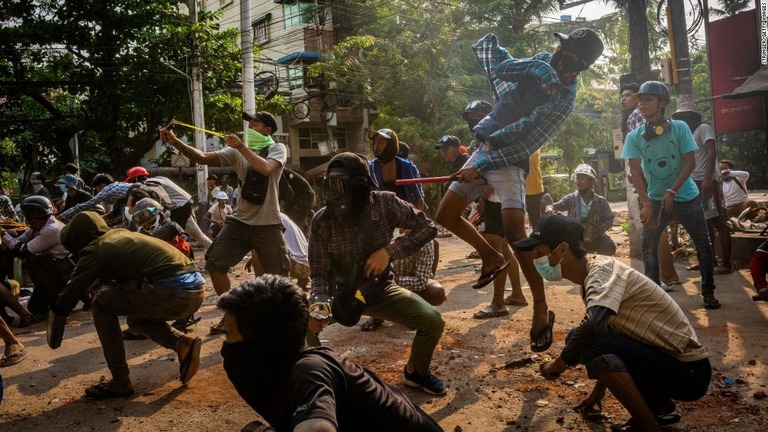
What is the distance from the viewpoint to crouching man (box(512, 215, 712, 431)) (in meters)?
3.26

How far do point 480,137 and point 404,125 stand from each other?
2022cm

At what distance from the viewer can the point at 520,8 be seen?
27.7 m

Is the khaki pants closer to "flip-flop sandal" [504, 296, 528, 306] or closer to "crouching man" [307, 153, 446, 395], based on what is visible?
"crouching man" [307, 153, 446, 395]

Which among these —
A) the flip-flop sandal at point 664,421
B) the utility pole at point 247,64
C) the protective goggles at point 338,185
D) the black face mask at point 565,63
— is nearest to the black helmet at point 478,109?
the black face mask at point 565,63

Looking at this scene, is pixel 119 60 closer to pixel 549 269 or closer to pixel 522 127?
pixel 522 127

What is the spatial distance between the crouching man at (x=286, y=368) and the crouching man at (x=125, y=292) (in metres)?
2.38

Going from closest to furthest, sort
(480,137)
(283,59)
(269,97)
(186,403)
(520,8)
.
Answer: (186,403), (480,137), (269,97), (520,8), (283,59)

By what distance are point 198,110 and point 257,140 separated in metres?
14.1

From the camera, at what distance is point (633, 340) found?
135 inches

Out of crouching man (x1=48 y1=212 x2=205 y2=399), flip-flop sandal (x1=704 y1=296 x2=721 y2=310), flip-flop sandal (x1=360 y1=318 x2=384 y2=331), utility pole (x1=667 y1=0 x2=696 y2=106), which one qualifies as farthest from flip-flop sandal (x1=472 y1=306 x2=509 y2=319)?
utility pole (x1=667 y1=0 x2=696 y2=106)

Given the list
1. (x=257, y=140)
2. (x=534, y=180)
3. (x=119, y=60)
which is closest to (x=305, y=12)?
(x=119, y=60)

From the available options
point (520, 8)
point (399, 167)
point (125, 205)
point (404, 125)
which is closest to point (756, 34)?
point (520, 8)

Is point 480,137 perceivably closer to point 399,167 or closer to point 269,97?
point 399,167

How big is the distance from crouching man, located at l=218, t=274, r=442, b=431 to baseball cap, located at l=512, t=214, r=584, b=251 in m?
1.42
